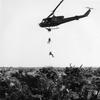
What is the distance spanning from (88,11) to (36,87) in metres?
7.23

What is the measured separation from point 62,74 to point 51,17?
28.1ft

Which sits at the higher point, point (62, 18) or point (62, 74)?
point (62, 18)

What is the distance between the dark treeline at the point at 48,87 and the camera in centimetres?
Result: 2534

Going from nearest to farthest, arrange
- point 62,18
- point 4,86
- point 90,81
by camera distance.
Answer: point 62,18, point 4,86, point 90,81

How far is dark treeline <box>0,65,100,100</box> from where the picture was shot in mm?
25344

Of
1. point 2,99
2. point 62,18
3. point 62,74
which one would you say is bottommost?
point 2,99

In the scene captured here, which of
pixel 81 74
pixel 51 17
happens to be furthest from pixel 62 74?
pixel 51 17

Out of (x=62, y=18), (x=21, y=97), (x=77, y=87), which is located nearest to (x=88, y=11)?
(x=62, y=18)

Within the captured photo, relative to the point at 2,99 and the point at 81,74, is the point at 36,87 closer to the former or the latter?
the point at 2,99

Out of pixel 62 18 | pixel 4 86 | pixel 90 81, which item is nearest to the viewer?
pixel 62 18

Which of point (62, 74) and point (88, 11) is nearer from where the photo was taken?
point (88, 11)

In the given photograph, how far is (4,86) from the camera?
26.6 meters

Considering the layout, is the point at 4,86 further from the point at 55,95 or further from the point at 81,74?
the point at 81,74

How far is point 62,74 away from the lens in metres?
30.8
